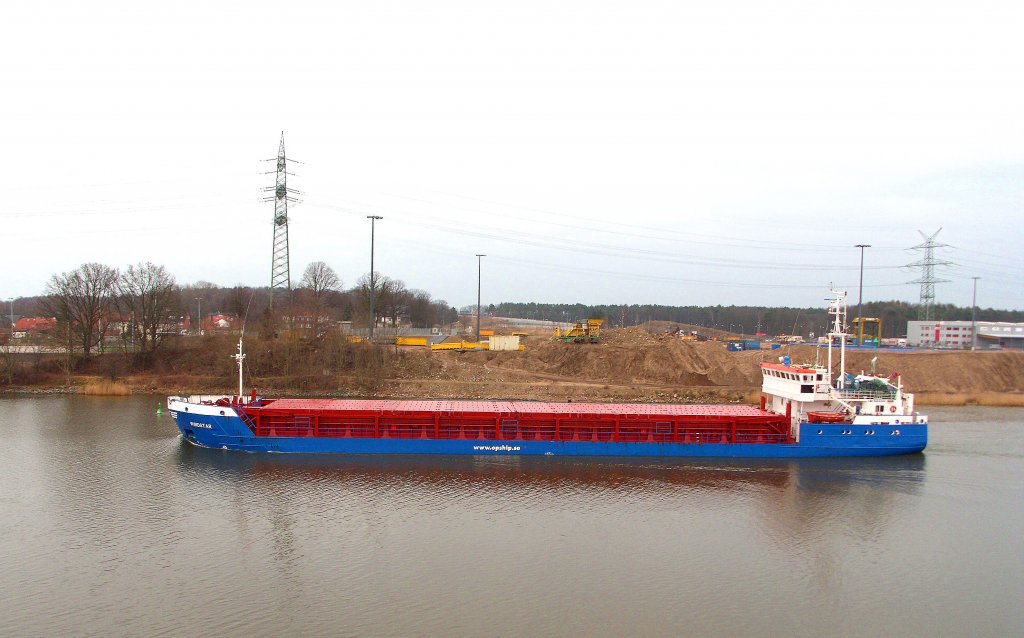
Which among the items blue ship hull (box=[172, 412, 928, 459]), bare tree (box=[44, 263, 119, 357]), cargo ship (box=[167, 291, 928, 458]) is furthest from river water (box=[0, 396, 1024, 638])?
bare tree (box=[44, 263, 119, 357])

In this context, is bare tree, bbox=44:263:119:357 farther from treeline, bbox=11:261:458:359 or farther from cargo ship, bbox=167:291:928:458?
cargo ship, bbox=167:291:928:458

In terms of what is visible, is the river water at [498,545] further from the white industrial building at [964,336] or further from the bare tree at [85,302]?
the white industrial building at [964,336]

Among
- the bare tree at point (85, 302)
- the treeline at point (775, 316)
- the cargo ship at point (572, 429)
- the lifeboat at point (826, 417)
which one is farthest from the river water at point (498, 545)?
the treeline at point (775, 316)

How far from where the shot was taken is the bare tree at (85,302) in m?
56.0

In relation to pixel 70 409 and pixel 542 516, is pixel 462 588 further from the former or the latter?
pixel 70 409

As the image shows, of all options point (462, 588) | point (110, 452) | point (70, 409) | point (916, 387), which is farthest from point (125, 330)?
point (916, 387)

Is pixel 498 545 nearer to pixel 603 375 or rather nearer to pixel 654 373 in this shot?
pixel 603 375

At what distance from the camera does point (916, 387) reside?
53625 mm

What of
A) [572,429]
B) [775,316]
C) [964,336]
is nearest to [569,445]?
[572,429]

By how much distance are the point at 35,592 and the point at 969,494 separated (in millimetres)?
32127

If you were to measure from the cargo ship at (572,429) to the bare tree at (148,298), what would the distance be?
2968 centimetres

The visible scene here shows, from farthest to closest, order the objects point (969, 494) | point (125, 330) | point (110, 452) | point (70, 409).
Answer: point (125, 330)
point (70, 409)
point (110, 452)
point (969, 494)

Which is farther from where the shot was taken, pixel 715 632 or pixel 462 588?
pixel 462 588

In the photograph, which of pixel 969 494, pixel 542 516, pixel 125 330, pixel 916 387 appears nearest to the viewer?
pixel 542 516
